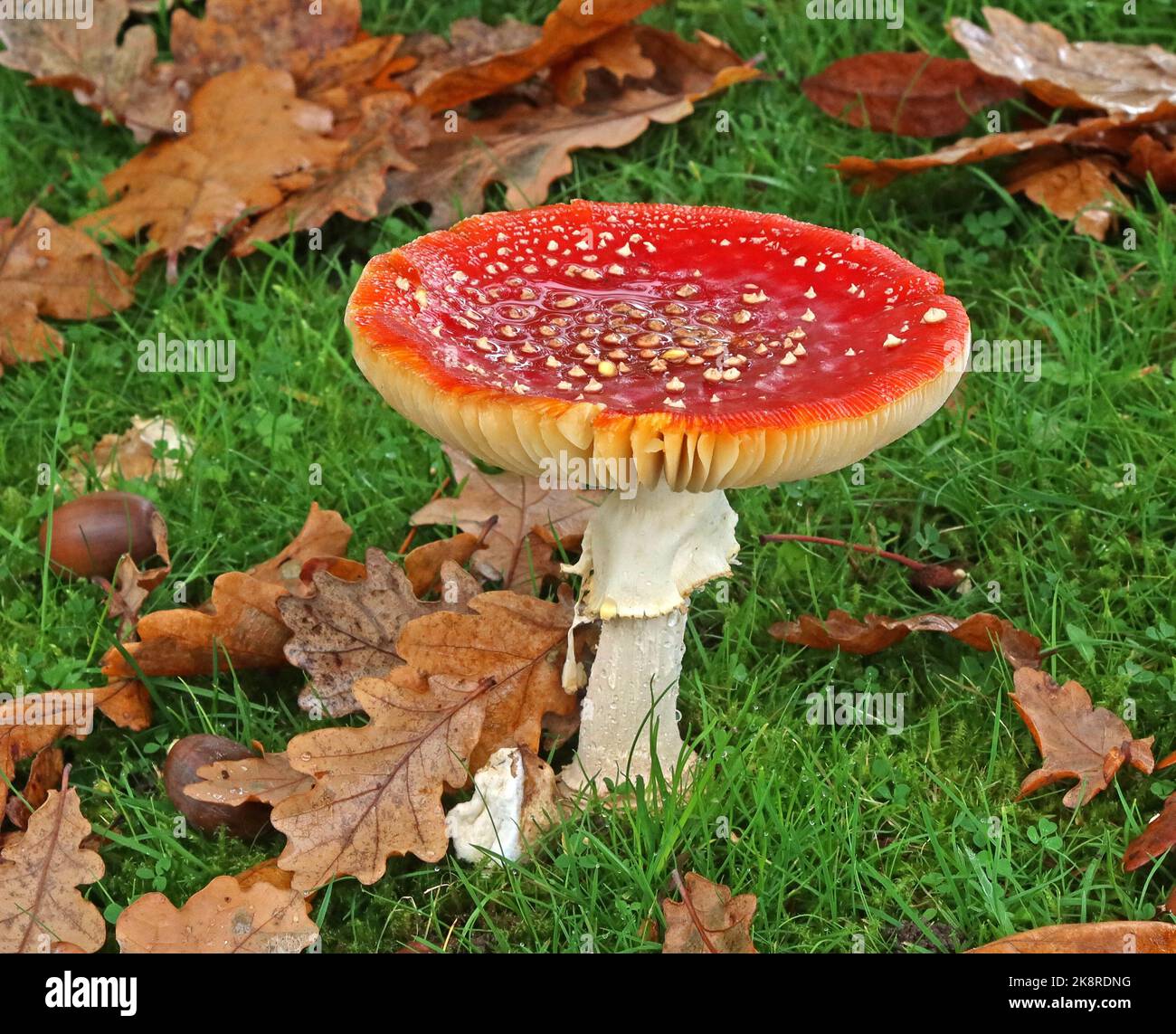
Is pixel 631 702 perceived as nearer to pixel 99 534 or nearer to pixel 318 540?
pixel 318 540

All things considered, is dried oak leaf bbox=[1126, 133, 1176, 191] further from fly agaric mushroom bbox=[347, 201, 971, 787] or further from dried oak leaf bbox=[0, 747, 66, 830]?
dried oak leaf bbox=[0, 747, 66, 830]

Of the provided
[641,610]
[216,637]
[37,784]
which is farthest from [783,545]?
[37,784]

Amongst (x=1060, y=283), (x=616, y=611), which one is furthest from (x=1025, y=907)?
(x=1060, y=283)

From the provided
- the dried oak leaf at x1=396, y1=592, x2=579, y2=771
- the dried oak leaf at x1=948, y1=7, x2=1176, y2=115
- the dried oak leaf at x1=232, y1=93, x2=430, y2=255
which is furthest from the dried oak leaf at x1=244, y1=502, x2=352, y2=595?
the dried oak leaf at x1=948, y1=7, x2=1176, y2=115

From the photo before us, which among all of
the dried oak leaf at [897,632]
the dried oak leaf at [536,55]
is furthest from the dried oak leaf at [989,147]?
the dried oak leaf at [897,632]

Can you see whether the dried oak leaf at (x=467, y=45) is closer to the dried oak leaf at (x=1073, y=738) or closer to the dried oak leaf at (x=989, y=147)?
the dried oak leaf at (x=989, y=147)

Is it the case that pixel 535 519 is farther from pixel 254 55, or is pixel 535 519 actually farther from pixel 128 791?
pixel 254 55
